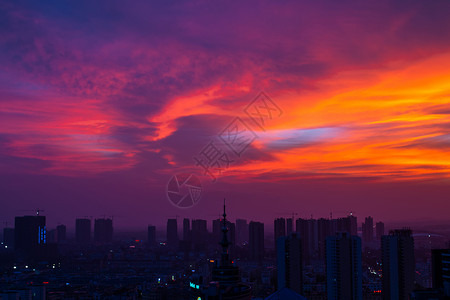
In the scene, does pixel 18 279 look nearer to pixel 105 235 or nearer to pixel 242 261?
pixel 242 261

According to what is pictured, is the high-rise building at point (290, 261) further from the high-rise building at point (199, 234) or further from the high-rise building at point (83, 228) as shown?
the high-rise building at point (83, 228)

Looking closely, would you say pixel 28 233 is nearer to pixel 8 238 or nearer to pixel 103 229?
pixel 8 238

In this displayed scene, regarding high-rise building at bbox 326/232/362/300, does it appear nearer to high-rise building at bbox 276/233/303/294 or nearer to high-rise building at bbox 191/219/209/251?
high-rise building at bbox 276/233/303/294

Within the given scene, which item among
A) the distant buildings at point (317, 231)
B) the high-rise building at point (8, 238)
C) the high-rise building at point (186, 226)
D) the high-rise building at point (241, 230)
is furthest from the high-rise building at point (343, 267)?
the high-rise building at point (8, 238)

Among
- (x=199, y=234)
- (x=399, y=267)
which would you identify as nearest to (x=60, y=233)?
(x=199, y=234)

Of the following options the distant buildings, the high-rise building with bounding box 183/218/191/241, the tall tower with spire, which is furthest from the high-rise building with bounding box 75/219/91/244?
the tall tower with spire

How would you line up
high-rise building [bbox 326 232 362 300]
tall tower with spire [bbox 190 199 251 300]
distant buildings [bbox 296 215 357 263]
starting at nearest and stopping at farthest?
tall tower with spire [bbox 190 199 251 300]
high-rise building [bbox 326 232 362 300]
distant buildings [bbox 296 215 357 263]
